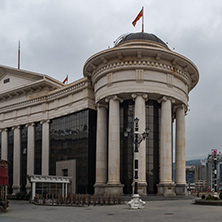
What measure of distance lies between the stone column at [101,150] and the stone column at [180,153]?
9814 mm

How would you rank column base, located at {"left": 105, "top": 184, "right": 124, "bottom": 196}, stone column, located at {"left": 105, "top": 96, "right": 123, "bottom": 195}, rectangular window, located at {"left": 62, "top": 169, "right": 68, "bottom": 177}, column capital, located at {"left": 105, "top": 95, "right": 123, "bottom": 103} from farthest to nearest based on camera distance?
A: 1. rectangular window, located at {"left": 62, "top": 169, "right": 68, "bottom": 177}
2. column capital, located at {"left": 105, "top": 95, "right": 123, "bottom": 103}
3. stone column, located at {"left": 105, "top": 96, "right": 123, "bottom": 195}
4. column base, located at {"left": 105, "top": 184, "right": 124, "bottom": 196}

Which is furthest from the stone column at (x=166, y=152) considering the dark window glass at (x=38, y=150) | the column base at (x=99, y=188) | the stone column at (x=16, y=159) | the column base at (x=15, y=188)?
the stone column at (x=16, y=159)

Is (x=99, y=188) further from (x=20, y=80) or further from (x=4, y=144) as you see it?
(x=20, y=80)

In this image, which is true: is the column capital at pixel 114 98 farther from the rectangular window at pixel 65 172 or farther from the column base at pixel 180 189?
the rectangular window at pixel 65 172

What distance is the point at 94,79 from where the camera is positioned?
4672 cm

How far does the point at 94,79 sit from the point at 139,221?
29.8 m

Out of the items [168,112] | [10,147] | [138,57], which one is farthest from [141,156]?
[10,147]

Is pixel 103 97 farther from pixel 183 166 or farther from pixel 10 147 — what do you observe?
pixel 10 147

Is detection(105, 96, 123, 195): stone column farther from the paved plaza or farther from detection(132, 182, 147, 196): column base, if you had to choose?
the paved plaza

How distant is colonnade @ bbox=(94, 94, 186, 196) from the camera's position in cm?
4185

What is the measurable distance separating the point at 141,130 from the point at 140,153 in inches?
109

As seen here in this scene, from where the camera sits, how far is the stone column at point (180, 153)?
45.1 meters

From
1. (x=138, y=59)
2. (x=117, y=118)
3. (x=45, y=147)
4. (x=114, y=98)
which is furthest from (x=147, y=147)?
(x=45, y=147)

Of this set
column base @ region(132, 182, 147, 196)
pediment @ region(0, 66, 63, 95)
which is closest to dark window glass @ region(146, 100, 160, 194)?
column base @ region(132, 182, 147, 196)
